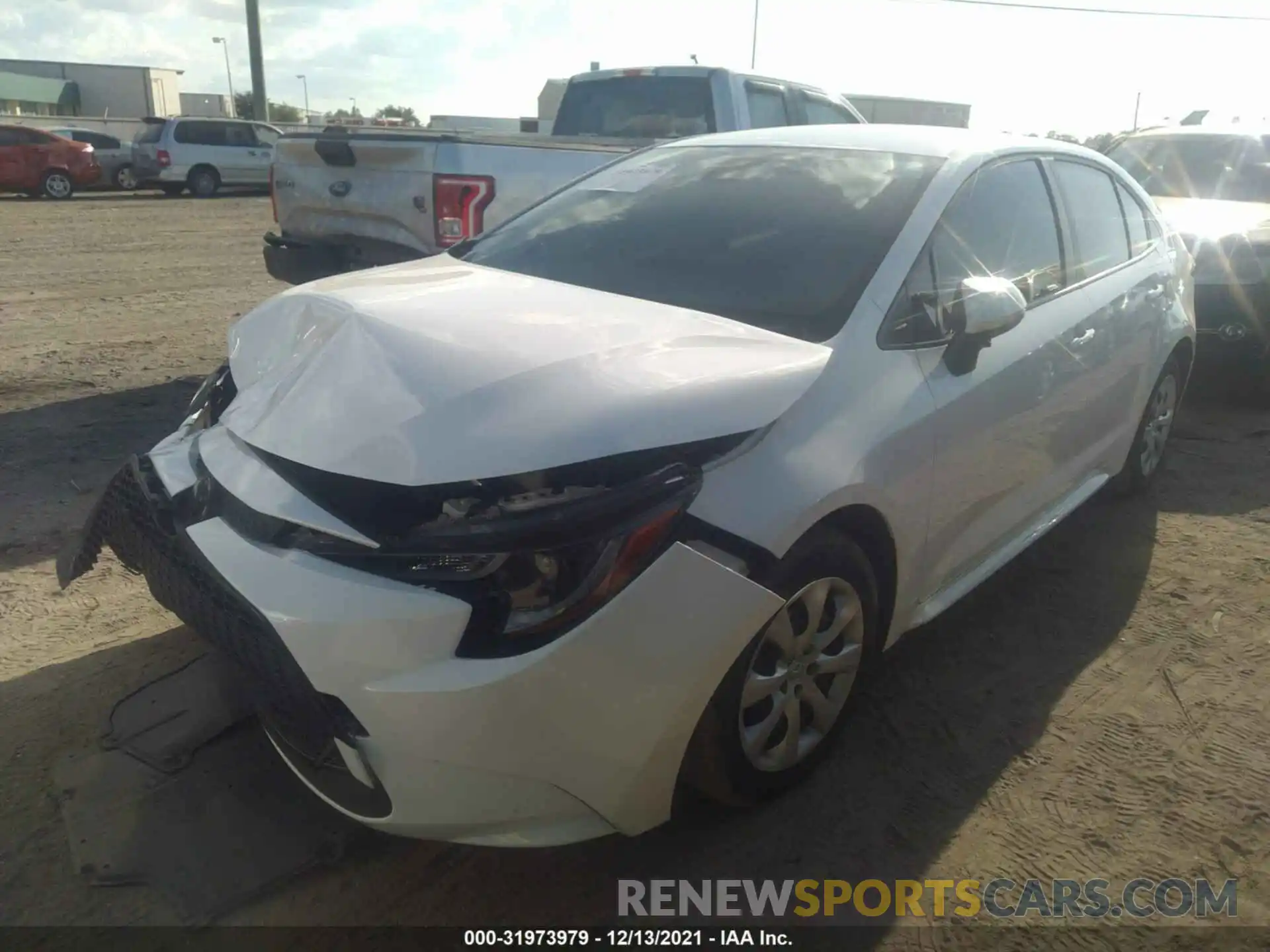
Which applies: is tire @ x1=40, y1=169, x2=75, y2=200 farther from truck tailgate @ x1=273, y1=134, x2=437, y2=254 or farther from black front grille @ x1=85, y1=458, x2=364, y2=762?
A: black front grille @ x1=85, y1=458, x2=364, y2=762

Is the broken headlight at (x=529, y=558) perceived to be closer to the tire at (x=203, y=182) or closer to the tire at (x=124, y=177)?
the tire at (x=203, y=182)

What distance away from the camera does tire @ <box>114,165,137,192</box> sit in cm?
2359

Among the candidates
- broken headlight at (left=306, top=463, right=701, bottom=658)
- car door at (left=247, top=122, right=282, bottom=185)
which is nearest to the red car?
car door at (left=247, top=122, right=282, bottom=185)

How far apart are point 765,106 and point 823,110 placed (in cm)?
99

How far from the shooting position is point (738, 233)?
316 cm

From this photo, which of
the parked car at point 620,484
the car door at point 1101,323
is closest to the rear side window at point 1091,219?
the car door at point 1101,323

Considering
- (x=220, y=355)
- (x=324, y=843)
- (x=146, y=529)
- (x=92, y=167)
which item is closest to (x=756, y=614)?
(x=324, y=843)

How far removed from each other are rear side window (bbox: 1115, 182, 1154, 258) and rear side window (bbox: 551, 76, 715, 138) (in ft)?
10.7

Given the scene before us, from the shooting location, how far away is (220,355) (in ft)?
24.1

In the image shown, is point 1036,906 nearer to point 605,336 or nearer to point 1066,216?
point 605,336

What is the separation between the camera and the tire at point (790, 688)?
230 cm

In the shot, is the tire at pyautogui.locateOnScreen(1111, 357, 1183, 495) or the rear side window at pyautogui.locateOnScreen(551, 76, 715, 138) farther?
the rear side window at pyautogui.locateOnScreen(551, 76, 715, 138)

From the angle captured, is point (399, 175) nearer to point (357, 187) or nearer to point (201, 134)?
point (357, 187)

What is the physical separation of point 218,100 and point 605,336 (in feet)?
252
